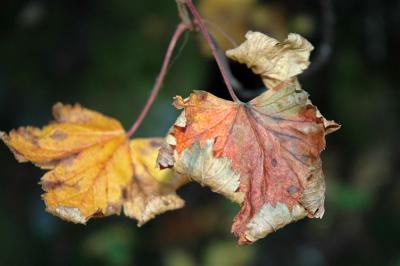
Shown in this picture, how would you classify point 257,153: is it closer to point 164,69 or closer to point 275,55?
point 275,55

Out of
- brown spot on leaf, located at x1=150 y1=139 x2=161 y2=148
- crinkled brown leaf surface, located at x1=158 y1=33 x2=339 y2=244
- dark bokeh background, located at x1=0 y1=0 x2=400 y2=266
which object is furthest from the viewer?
dark bokeh background, located at x1=0 y1=0 x2=400 y2=266

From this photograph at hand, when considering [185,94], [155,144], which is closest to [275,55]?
[155,144]

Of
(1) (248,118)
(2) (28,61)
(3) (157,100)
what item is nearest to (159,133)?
(3) (157,100)

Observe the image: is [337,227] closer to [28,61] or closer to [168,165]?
[28,61]

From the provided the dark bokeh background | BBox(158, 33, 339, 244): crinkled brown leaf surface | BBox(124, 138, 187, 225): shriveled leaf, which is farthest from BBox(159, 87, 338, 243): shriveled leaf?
the dark bokeh background

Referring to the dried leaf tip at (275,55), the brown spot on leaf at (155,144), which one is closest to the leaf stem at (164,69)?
the brown spot on leaf at (155,144)

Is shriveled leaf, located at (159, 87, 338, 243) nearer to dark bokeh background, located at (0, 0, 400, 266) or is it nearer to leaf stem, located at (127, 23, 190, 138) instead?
leaf stem, located at (127, 23, 190, 138)

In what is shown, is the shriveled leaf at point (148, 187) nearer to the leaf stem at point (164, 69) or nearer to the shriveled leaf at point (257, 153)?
the leaf stem at point (164, 69)
